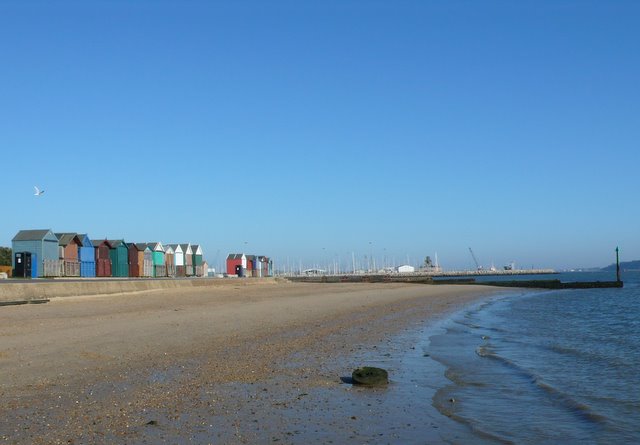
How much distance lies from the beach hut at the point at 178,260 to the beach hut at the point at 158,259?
4.58 m

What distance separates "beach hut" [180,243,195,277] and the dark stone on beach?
8291 centimetres

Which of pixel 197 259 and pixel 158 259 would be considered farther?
pixel 197 259

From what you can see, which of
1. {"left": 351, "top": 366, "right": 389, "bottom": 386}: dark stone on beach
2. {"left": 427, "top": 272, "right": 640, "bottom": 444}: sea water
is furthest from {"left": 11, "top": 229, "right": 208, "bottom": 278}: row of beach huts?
{"left": 351, "top": 366, "right": 389, "bottom": 386}: dark stone on beach

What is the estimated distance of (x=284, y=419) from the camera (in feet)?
29.2

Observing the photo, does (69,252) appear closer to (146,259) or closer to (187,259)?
(146,259)

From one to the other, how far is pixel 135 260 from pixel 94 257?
8813 mm

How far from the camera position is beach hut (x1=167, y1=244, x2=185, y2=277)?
9012 centimetres

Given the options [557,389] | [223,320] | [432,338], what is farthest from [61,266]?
[557,389]

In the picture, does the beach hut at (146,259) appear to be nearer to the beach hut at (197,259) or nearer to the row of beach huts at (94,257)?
the row of beach huts at (94,257)

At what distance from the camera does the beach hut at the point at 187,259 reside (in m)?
92.8

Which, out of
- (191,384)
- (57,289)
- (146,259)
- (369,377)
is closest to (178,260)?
(146,259)

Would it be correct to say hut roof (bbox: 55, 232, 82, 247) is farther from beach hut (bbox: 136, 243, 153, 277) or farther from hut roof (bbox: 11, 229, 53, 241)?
beach hut (bbox: 136, 243, 153, 277)

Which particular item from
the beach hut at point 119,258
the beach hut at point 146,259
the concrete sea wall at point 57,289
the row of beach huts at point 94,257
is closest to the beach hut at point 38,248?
the row of beach huts at point 94,257

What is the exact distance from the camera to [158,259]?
8306cm
